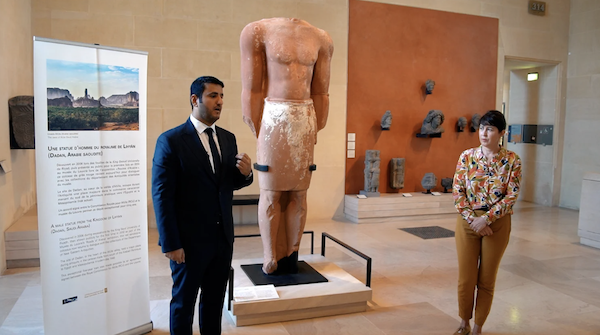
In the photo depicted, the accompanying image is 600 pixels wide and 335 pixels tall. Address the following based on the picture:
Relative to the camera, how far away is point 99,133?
3.11 metres

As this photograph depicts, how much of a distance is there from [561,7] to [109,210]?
10.6 m

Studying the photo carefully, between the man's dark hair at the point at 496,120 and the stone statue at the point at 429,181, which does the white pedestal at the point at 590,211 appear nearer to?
the stone statue at the point at 429,181

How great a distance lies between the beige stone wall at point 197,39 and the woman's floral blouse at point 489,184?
4.91 metres

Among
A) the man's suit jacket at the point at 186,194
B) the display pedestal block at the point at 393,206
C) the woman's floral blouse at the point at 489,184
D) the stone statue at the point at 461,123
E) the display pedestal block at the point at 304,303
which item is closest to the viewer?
the man's suit jacket at the point at 186,194

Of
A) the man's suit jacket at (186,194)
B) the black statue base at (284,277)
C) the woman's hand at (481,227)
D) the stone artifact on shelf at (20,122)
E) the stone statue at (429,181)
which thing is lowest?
the black statue base at (284,277)

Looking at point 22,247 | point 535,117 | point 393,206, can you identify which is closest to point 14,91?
point 22,247

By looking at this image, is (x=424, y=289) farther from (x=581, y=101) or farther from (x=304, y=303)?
(x=581, y=101)

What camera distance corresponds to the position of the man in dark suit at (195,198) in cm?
261

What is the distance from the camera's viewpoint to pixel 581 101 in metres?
9.84

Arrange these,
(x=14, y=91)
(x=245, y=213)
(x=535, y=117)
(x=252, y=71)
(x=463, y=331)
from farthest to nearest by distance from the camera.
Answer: (x=535, y=117) → (x=245, y=213) → (x=14, y=91) → (x=252, y=71) → (x=463, y=331)

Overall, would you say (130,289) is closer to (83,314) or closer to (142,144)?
(83,314)

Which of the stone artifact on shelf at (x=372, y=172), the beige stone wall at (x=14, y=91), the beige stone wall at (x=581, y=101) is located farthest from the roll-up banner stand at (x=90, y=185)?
the beige stone wall at (x=581, y=101)

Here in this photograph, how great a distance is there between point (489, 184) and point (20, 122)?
5142mm

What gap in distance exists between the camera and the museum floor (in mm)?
3852
